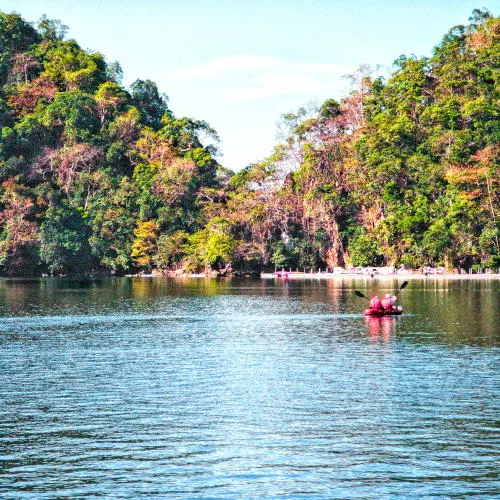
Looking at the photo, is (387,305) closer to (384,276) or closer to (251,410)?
(251,410)

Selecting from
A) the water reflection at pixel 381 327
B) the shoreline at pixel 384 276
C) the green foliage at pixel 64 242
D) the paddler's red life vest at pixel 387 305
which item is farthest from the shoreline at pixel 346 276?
the water reflection at pixel 381 327

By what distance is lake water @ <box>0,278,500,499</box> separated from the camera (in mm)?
17969

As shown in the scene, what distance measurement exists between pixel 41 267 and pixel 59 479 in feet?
369

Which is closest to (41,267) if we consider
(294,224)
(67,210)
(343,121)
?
(67,210)

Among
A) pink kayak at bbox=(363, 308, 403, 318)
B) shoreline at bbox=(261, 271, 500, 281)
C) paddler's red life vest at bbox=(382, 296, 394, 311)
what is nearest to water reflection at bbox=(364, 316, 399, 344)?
pink kayak at bbox=(363, 308, 403, 318)

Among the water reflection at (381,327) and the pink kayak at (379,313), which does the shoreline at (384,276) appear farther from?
the water reflection at (381,327)

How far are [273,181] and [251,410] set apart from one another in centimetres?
9759

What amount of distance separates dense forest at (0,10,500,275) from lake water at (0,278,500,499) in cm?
5761

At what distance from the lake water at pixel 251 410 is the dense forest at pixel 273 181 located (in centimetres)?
5761

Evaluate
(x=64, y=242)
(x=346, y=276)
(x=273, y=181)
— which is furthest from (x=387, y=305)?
(x=64, y=242)

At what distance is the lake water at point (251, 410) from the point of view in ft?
59.0

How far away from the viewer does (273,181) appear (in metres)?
121

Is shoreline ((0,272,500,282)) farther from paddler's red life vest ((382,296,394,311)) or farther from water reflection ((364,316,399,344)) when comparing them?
water reflection ((364,316,399,344))

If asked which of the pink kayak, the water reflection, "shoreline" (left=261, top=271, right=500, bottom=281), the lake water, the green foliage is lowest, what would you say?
the lake water
